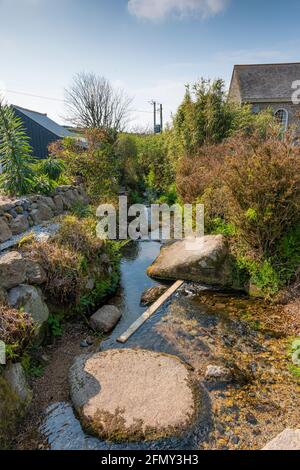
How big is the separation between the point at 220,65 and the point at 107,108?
707cm

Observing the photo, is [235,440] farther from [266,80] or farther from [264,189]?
[266,80]

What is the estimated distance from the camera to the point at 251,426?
8.75ft

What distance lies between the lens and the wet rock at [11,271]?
349 cm

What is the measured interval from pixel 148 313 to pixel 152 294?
28.0 inches

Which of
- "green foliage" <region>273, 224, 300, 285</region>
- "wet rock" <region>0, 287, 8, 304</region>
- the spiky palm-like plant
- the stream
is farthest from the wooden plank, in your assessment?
the spiky palm-like plant

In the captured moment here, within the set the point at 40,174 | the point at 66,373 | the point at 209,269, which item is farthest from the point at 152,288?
the point at 40,174

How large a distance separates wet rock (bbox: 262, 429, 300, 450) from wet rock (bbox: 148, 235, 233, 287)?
3.19 metres

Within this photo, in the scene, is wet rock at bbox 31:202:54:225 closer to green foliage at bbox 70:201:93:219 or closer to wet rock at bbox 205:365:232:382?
green foliage at bbox 70:201:93:219

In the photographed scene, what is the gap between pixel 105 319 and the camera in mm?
4379

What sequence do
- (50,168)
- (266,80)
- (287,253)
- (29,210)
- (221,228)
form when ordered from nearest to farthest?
(287,253), (29,210), (221,228), (50,168), (266,80)

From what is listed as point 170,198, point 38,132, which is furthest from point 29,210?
point 38,132

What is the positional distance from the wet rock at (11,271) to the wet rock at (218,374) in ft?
9.27

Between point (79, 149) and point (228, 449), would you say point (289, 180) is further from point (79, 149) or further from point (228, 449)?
point (79, 149)

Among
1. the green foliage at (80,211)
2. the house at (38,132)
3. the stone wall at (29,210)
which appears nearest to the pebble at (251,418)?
the stone wall at (29,210)
